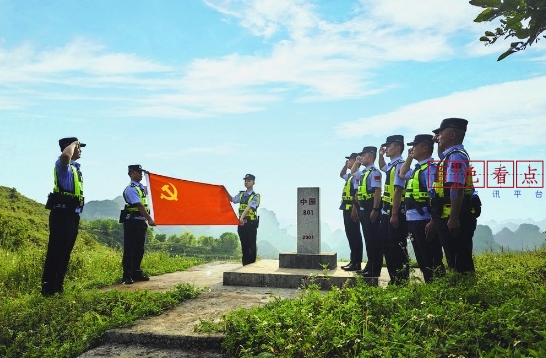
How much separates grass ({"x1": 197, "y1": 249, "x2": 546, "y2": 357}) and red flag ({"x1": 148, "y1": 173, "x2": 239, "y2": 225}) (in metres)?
4.36

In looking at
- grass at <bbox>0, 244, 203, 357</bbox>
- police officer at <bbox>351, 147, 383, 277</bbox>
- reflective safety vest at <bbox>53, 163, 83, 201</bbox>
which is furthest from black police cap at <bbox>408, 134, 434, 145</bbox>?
reflective safety vest at <bbox>53, 163, 83, 201</bbox>

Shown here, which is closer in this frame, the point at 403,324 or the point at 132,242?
the point at 403,324

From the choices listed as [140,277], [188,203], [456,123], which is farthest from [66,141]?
[456,123]

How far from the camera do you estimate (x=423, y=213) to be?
6.36 meters

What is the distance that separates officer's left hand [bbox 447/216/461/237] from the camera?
548cm

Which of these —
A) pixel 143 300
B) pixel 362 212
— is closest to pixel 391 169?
pixel 362 212

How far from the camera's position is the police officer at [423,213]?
625cm

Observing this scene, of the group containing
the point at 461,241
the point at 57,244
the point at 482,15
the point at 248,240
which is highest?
the point at 482,15

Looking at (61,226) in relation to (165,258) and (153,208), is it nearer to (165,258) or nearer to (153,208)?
(153,208)

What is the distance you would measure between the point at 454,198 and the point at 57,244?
6.06 meters

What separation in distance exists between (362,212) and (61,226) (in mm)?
5508

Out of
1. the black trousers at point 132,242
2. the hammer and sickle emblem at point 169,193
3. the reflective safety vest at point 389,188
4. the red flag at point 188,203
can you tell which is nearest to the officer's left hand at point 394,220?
the reflective safety vest at point 389,188

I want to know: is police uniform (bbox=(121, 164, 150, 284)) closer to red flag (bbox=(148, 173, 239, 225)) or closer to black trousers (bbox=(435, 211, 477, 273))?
red flag (bbox=(148, 173, 239, 225))

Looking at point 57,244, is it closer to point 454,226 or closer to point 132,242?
point 132,242
